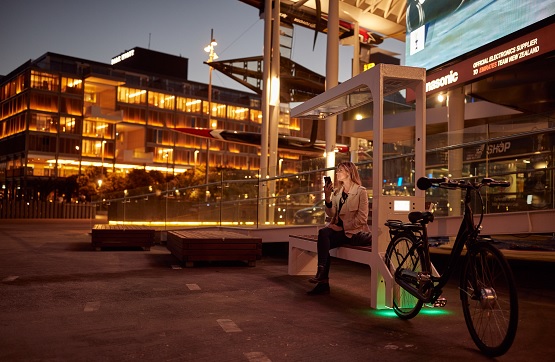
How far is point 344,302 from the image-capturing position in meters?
7.33

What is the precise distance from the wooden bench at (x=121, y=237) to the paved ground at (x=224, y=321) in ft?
Result: 16.2

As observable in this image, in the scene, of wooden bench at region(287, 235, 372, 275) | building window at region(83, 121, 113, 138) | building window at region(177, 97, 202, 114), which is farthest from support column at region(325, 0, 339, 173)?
building window at region(177, 97, 202, 114)

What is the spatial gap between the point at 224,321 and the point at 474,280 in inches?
91.1

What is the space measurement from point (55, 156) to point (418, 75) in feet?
258

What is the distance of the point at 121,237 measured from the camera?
15398mm

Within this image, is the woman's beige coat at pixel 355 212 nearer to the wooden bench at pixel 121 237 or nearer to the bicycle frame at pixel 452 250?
the bicycle frame at pixel 452 250

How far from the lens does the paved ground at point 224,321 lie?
4730 millimetres

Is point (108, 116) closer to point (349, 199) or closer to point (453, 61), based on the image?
point (453, 61)

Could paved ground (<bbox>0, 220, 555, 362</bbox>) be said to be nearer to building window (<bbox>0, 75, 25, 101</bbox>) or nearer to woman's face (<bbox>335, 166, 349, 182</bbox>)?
woman's face (<bbox>335, 166, 349, 182</bbox>)

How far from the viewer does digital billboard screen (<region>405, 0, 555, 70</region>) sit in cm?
1409

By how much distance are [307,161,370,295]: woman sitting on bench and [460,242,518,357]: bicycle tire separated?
2867mm

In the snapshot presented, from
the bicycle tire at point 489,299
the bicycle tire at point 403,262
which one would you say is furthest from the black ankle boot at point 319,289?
the bicycle tire at point 489,299

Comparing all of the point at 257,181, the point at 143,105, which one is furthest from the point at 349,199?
the point at 143,105

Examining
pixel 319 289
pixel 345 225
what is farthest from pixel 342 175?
pixel 319 289
